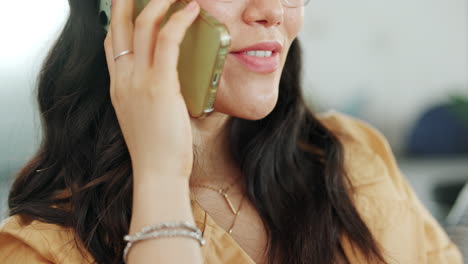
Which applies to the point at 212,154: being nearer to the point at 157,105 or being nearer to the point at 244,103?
the point at 244,103

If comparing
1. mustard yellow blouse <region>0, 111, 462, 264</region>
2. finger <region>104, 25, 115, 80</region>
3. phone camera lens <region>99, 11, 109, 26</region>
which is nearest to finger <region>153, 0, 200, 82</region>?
finger <region>104, 25, 115, 80</region>

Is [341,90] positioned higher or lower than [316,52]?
lower

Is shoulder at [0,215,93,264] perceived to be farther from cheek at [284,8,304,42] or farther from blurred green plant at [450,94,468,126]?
blurred green plant at [450,94,468,126]

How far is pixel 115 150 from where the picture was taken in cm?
96

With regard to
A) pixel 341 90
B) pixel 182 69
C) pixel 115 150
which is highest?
pixel 182 69

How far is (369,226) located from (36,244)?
0.67 meters

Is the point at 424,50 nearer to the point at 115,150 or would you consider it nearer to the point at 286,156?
the point at 286,156

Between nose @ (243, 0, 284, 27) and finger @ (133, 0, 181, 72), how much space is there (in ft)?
0.56

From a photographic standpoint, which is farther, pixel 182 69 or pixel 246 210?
pixel 246 210

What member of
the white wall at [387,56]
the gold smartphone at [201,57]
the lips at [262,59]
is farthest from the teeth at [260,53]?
the white wall at [387,56]

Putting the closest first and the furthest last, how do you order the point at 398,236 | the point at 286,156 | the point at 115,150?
the point at 115,150 < the point at 398,236 < the point at 286,156

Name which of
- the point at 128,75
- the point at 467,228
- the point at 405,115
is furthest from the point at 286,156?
the point at 405,115

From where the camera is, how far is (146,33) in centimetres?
80

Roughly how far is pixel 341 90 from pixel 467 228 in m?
1.55
